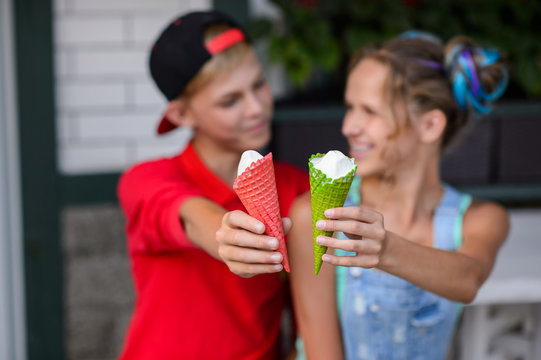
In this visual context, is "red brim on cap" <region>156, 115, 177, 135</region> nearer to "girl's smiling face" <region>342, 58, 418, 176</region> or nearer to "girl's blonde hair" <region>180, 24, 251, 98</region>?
"girl's blonde hair" <region>180, 24, 251, 98</region>

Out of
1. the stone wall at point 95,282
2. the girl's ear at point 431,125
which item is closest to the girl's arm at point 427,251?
the girl's ear at point 431,125

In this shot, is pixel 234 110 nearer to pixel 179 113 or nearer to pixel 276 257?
pixel 179 113

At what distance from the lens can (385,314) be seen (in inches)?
76.5

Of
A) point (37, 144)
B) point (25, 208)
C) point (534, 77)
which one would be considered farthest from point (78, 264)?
point (534, 77)

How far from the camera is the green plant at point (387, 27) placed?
11.7ft

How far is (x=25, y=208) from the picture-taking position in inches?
133

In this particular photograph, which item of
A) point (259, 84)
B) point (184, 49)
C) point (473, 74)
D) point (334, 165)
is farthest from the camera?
point (259, 84)

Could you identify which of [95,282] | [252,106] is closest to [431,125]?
[252,106]

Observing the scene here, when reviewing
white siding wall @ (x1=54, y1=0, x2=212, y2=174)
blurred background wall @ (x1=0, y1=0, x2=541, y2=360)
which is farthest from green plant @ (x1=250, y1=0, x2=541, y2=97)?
white siding wall @ (x1=54, y1=0, x2=212, y2=174)

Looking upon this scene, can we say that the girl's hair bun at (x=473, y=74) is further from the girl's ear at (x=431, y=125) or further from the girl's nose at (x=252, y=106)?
the girl's nose at (x=252, y=106)

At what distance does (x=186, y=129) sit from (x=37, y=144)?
2.70 ft

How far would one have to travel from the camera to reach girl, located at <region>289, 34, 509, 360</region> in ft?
6.19

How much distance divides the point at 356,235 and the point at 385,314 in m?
0.75

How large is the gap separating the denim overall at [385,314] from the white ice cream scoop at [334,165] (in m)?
0.81
